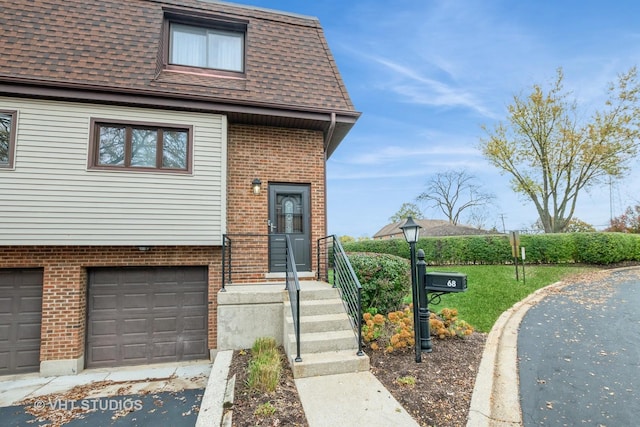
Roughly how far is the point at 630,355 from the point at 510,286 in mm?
4730

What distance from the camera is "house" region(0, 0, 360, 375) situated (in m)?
5.62

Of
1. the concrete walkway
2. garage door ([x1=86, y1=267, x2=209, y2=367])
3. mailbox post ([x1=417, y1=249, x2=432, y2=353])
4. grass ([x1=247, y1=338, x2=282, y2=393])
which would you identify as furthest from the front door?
the concrete walkway

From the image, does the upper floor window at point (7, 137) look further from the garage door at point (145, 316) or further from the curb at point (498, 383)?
the curb at point (498, 383)

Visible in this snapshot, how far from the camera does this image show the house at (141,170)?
5.62 metres

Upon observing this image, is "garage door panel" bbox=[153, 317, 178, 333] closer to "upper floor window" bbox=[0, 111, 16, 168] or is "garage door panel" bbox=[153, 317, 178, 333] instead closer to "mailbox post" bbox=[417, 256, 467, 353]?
"upper floor window" bbox=[0, 111, 16, 168]

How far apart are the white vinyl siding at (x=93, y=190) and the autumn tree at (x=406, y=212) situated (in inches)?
1441

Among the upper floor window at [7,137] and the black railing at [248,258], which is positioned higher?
the upper floor window at [7,137]

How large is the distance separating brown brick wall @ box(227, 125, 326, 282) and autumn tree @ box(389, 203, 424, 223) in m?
34.8

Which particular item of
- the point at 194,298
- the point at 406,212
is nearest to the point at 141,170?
the point at 194,298

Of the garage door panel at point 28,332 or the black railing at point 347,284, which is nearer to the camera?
the black railing at point 347,284

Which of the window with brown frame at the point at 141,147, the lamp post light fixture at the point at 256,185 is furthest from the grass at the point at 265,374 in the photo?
the window with brown frame at the point at 141,147

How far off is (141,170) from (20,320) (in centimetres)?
348

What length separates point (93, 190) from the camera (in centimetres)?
572

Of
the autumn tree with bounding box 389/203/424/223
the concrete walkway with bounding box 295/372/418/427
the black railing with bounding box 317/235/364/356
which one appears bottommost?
the concrete walkway with bounding box 295/372/418/427
